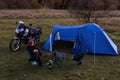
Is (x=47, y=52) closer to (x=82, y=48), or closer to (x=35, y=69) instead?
(x=82, y=48)

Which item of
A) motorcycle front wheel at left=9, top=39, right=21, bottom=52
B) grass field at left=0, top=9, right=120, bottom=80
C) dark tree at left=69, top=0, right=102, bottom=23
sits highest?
dark tree at left=69, top=0, right=102, bottom=23

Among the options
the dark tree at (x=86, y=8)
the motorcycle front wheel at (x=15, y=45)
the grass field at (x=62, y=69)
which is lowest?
the grass field at (x=62, y=69)

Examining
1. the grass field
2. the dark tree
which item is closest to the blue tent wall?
the grass field

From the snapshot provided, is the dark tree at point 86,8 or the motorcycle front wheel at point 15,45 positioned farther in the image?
the dark tree at point 86,8

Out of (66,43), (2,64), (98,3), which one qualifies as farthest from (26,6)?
(2,64)

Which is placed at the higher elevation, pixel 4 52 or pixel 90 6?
pixel 90 6

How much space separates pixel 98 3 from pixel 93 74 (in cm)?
1262

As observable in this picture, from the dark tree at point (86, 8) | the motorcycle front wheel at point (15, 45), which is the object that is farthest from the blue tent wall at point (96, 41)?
the dark tree at point (86, 8)

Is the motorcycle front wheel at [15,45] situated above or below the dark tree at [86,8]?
below

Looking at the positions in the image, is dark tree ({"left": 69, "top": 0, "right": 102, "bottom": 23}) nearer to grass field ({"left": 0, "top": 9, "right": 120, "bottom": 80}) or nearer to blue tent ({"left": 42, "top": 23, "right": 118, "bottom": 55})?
blue tent ({"left": 42, "top": 23, "right": 118, "bottom": 55})

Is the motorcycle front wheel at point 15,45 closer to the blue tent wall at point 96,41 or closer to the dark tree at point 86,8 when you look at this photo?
the blue tent wall at point 96,41

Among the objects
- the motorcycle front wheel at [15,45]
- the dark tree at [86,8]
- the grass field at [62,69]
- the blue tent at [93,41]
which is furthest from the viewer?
the dark tree at [86,8]

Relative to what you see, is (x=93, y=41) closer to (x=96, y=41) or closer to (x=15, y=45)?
(x=96, y=41)

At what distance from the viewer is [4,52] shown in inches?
472
